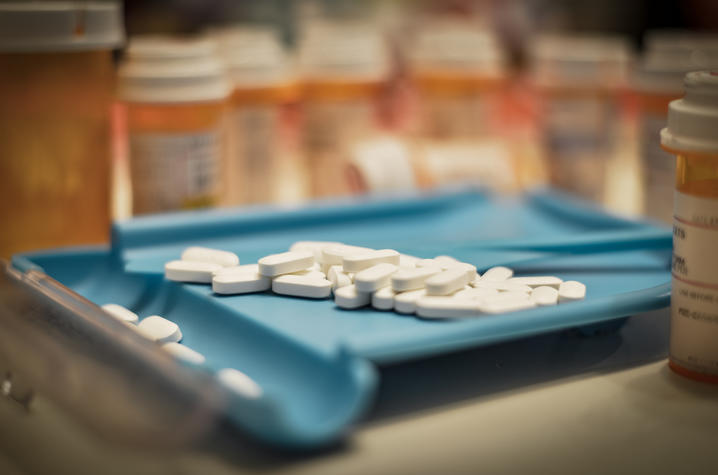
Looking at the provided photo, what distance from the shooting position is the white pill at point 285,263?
23.0 inches

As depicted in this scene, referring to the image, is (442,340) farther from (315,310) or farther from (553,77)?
(553,77)

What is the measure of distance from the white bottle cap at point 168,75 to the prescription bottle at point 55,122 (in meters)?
0.02

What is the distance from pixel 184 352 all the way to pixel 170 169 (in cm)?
37

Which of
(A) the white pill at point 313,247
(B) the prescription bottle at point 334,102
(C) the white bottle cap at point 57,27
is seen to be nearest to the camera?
(A) the white pill at point 313,247

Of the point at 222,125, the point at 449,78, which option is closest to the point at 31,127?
the point at 222,125

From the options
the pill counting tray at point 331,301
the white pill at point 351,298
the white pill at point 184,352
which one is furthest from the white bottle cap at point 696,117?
the white pill at point 184,352

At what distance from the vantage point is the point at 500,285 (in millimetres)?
583

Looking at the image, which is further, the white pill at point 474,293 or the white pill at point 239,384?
the white pill at point 474,293

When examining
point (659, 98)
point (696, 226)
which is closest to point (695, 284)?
point (696, 226)

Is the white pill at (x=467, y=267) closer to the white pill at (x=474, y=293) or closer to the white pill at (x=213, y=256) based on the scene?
the white pill at (x=474, y=293)

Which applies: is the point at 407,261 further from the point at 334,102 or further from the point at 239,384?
the point at 334,102

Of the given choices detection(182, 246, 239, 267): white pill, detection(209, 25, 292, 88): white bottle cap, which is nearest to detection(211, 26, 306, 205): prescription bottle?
detection(209, 25, 292, 88): white bottle cap

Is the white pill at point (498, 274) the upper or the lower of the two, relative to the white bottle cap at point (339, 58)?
lower

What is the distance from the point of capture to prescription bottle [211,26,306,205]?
1.00m
